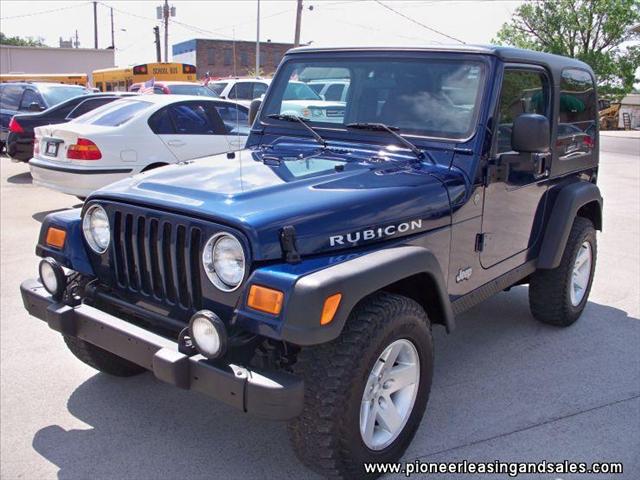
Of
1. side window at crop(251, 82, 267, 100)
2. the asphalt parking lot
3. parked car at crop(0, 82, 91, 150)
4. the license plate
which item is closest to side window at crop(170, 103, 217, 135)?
the license plate

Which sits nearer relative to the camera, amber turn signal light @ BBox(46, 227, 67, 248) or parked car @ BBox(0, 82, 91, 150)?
amber turn signal light @ BBox(46, 227, 67, 248)

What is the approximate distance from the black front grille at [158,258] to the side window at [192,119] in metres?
5.36

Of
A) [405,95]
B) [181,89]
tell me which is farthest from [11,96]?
[405,95]

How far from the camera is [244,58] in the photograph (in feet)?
167

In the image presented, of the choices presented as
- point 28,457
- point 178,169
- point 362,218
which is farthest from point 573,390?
point 28,457

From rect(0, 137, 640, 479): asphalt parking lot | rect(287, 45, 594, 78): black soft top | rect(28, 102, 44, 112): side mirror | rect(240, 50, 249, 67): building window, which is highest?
rect(240, 50, 249, 67): building window

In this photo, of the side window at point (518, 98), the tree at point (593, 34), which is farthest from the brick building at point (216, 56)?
the side window at point (518, 98)

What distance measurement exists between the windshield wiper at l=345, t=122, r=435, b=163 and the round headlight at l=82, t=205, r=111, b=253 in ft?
4.89

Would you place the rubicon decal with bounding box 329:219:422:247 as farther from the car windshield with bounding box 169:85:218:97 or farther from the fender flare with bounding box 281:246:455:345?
the car windshield with bounding box 169:85:218:97

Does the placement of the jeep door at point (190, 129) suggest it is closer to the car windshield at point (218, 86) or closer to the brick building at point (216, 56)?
the car windshield at point (218, 86)

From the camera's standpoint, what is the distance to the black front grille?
2688 mm

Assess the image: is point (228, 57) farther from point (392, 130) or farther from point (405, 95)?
point (392, 130)

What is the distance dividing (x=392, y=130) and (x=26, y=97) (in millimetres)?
11841

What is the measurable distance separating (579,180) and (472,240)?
5.58ft
